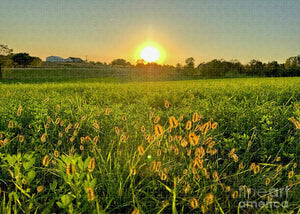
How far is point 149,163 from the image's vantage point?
2211mm

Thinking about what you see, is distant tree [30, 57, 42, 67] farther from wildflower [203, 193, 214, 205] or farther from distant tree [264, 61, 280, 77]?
wildflower [203, 193, 214, 205]

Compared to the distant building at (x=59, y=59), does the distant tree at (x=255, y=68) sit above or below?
below

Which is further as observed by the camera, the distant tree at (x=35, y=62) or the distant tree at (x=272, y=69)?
the distant tree at (x=35, y=62)

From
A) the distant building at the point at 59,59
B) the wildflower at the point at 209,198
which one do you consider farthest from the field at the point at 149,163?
the distant building at the point at 59,59

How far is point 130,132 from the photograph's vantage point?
3064mm

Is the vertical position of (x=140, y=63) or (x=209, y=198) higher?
(x=140, y=63)

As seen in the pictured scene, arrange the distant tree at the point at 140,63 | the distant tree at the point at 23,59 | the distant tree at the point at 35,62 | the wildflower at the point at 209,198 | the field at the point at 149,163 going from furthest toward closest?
the distant tree at the point at 23,59 < the distant tree at the point at 35,62 < the distant tree at the point at 140,63 < the field at the point at 149,163 < the wildflower at the point at 209,198

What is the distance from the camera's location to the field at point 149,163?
67.8 inches

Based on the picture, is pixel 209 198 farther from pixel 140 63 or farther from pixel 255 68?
pixel 140 63

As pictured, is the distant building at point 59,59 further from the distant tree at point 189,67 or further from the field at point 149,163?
the field at point 149,163

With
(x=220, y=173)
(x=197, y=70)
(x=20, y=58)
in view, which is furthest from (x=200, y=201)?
(x=20, y=58)

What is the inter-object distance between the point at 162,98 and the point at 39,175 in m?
→ 4.00

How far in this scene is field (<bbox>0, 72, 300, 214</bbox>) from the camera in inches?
67.8

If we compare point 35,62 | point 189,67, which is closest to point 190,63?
point 189,67
